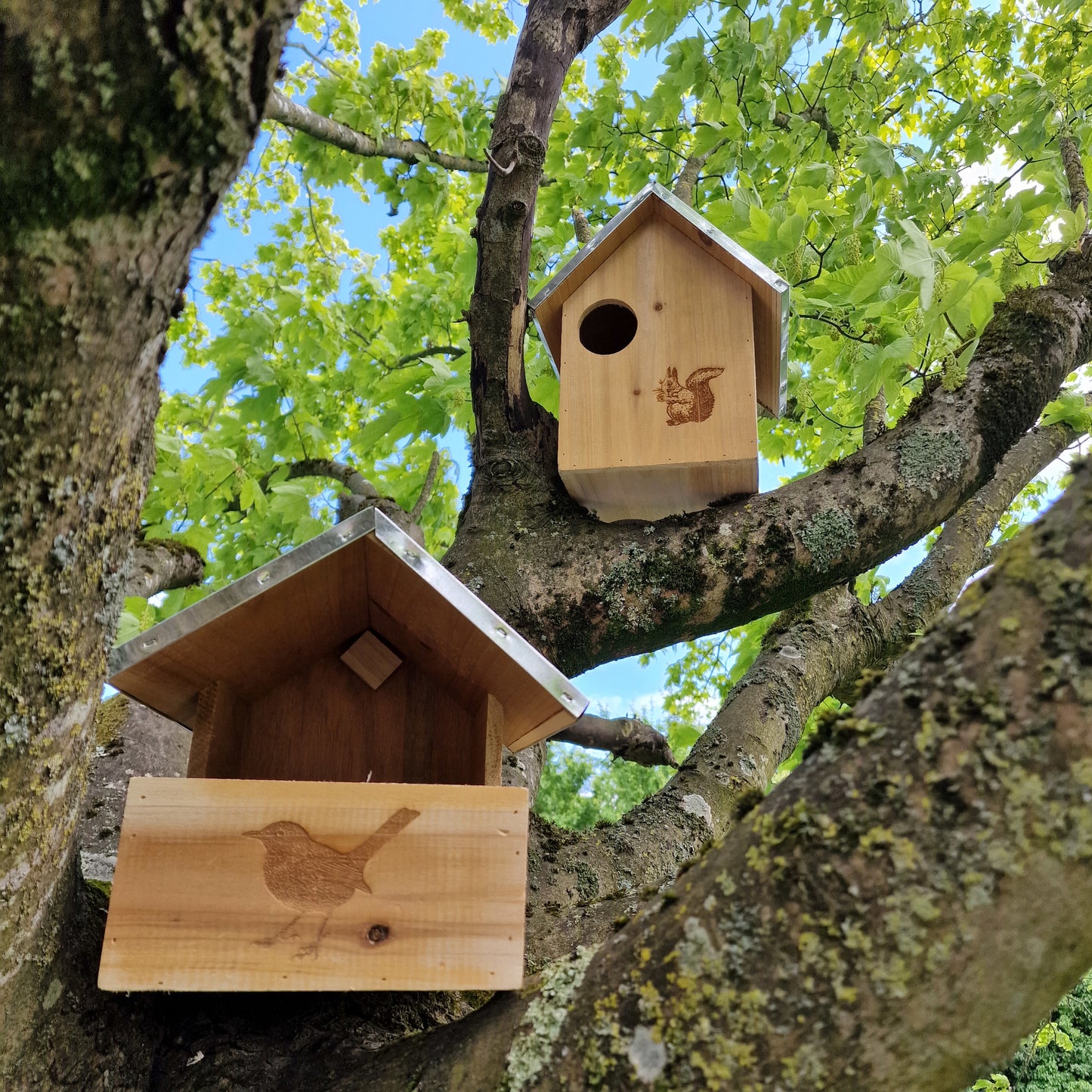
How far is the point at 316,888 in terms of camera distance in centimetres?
155

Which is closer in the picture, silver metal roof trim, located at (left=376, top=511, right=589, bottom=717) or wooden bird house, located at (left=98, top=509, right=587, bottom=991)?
wooden bird house, located at (left=98, top=509, right=587, bottom=991)

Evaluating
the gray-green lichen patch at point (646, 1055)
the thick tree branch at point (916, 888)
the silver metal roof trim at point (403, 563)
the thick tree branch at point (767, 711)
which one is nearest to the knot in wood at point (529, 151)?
the silver metal roof trim at point (403, 563)

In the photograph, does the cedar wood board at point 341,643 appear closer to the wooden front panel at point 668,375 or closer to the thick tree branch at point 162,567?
the wooden front panel at point 668,375

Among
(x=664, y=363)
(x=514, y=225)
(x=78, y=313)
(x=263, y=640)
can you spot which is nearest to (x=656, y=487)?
(x=664, y=363)

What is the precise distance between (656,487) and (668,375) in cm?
35

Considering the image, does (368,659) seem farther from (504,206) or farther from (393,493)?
(393,493)

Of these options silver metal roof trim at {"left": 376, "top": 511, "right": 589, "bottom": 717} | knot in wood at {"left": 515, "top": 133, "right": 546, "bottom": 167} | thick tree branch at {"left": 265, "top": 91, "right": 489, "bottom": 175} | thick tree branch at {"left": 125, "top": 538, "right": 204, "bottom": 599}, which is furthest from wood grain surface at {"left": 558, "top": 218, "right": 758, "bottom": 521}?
thick tree branch at {"left": 125, "top": 538, "right": 204, "bottom": 599}

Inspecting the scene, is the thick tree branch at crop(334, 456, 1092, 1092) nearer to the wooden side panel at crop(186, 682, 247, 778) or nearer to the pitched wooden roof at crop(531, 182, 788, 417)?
the wooden side panel at crop(186, 682, 247, 778)

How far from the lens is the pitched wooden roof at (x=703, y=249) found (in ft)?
8.93

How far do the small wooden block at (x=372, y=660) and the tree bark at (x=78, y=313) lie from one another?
2.39 feet

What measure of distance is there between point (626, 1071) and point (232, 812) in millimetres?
813

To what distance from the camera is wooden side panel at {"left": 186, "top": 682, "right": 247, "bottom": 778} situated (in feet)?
5.94

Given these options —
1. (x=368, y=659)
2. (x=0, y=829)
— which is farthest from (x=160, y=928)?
(x=368, y=659)

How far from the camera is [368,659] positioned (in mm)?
2117
